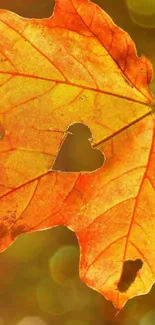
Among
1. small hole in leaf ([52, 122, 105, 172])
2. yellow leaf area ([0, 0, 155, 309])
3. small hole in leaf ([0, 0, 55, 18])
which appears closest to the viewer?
yellow leaf area ([0, 0, 155, 309])

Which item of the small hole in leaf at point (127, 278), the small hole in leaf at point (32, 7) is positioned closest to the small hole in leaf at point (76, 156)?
the small hole in leaf at point (32, 7)

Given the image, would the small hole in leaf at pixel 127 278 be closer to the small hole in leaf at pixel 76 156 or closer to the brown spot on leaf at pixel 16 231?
the brown spot on leaf at pixel 16 231

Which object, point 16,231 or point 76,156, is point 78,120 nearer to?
point 16,231

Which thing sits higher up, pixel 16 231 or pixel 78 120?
pixel 78 120

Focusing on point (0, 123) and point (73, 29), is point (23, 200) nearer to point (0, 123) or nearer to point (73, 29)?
point (0, 123)

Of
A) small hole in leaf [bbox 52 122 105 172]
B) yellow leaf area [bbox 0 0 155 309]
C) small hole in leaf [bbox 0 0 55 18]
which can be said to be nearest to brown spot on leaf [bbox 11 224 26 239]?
yellow leaf area [bbox 0 0 155 309]

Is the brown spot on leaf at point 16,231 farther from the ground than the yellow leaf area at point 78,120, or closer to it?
closer to it

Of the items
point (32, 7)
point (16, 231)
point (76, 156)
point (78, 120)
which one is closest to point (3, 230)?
point (16, 231)

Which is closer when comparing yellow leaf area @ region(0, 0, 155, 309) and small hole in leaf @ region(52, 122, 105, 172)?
yellow leaf area @ region(0, 0, 155, 309)

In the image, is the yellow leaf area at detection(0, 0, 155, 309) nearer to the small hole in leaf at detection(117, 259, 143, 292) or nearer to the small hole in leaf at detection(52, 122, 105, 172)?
the small hole in leaf at detection(117, 259, 143, 292)

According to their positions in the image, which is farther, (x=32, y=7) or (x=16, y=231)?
(x=32, y=7)
